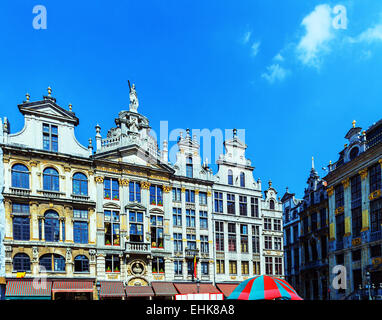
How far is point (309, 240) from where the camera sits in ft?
156

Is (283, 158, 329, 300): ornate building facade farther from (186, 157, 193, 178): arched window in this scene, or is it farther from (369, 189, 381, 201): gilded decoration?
(186, 157, 193, 178): arched window

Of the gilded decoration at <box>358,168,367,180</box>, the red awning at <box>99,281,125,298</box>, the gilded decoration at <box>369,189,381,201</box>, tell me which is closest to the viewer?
the red awning at <box>99,281,125,298</box>

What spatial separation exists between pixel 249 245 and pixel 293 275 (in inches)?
598

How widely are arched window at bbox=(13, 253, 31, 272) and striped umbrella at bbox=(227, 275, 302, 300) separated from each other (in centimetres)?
2256

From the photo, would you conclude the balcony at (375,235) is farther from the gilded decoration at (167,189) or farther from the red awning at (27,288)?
the red awning at (27,288)

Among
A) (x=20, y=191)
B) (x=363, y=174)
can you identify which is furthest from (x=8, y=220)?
(x=363, y=174)

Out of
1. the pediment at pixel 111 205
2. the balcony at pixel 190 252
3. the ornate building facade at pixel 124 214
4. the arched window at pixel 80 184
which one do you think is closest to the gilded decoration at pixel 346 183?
the ornate building facade at pixel 124 214

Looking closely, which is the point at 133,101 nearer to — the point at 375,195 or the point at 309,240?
the point at 375,195

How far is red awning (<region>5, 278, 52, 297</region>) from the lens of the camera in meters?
28.5

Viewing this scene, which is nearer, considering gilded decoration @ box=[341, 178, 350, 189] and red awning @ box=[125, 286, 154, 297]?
red awning @ box=[125, 286, 154, 297]

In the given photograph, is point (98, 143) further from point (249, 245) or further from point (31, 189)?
point (249, 245)

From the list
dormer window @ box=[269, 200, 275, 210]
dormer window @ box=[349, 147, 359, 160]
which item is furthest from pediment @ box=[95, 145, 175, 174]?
dormer window @ box=[349, 147, 359, 160]

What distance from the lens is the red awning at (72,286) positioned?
3002 centimetres

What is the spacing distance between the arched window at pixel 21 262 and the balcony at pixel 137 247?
7.90m
